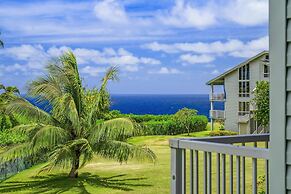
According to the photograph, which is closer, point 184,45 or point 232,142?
point 232,142

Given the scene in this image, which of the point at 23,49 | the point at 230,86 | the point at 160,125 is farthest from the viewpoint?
the point at 23,49

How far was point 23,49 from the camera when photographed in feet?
114

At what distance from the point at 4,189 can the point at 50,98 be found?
219 cm

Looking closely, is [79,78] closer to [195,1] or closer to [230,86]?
[230,86]

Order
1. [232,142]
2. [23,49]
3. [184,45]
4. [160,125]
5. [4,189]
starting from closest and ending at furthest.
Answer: [232,142], [4,189], [160,125], [23,49], [184,45]

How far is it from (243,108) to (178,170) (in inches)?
744

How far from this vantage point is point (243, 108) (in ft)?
69.0

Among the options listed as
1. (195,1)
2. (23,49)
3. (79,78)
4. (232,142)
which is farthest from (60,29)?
(232,142)

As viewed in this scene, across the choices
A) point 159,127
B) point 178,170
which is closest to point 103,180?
point 178,170

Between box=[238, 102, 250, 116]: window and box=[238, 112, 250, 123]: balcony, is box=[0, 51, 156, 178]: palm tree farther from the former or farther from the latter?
box=[238, 102, 250, 116]: window

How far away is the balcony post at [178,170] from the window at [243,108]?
18574 millimetres

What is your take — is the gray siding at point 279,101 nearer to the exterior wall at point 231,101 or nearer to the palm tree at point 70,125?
the palm tree at point 70,125

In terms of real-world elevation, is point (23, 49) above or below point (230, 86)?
above

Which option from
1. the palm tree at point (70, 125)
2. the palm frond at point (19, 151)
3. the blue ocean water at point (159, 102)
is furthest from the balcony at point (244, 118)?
the blue ocean water at point (159, 102)
